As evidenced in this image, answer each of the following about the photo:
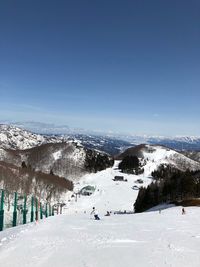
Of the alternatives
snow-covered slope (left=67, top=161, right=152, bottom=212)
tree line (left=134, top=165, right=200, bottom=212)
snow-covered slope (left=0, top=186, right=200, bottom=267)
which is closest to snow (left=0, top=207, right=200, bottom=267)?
snow-covered slope (left=0, top=186, right=200, bottom=267)

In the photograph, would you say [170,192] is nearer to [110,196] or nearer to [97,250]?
[110,196]

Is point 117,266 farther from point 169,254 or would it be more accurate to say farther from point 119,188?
point 119,188

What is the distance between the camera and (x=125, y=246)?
16.0m

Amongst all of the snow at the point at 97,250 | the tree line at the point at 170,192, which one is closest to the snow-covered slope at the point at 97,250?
the snow at the point at 97,250

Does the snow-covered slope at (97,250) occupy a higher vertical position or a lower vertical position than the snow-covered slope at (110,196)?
higher

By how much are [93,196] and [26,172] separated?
58494 mm

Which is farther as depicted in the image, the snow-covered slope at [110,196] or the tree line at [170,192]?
the snow-covered slope at [110,196]

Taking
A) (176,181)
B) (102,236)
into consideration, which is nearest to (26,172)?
(176,181)

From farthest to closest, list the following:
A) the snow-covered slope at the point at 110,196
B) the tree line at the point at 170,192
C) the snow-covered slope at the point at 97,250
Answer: the snow-covered slope at the point at 110,196, the tree line at the point at 170,192, the snow-covered slope at the point at 97,250

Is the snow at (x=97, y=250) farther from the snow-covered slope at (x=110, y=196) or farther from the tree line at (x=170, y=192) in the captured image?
the snow-covered slope at (x=110, y=196)

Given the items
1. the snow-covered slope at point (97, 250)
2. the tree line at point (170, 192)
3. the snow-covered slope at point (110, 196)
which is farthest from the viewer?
the snow-covered slope at point (110, 196)

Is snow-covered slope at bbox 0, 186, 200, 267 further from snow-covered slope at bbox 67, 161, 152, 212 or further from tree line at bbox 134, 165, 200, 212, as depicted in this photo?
snow-covered slope at bbox 67, 161, 152, 212

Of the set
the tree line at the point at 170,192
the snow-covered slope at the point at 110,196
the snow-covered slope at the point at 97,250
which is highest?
the snow-covered slope at the point at 97,250

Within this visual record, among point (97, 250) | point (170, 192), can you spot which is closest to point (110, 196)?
point (170, 192)
